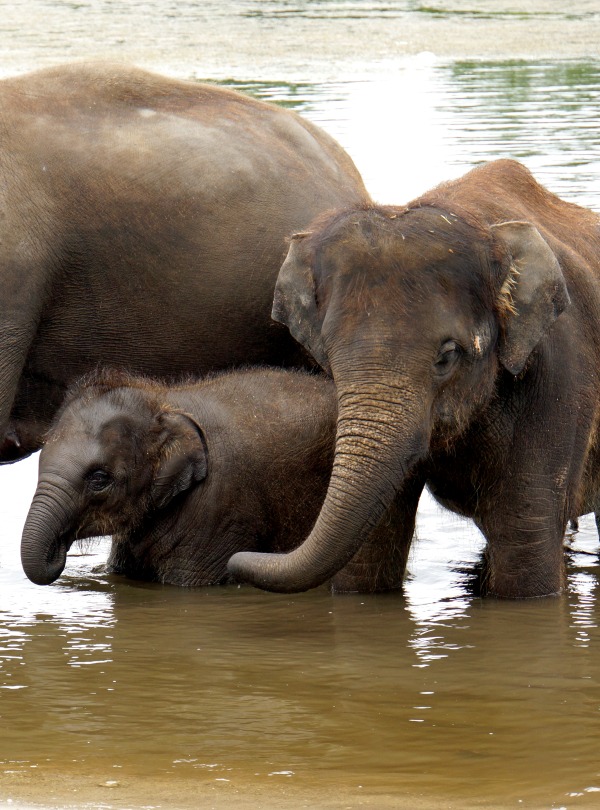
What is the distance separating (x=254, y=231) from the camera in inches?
297

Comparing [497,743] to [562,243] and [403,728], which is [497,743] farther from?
[562,243]

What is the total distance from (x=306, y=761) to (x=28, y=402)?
10.1 feet

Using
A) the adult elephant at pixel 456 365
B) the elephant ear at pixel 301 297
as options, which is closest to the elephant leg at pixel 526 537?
the adult elephant at pixel 456 365

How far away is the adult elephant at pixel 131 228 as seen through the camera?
7.33 metres

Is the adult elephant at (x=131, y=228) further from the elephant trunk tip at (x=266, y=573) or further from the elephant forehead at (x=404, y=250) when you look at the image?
the elephant trunk tip at (x=266, y=573)

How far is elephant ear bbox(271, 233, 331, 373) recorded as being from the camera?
626cm


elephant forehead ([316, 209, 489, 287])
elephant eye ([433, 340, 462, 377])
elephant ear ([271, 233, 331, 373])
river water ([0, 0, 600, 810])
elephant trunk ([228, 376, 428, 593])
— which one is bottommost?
river water ([0, 0, 600, 810])

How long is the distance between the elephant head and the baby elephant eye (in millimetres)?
1399

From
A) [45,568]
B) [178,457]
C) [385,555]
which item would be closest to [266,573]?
[385,555]

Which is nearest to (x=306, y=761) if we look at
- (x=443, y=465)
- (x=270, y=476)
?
(x=443, y=465)

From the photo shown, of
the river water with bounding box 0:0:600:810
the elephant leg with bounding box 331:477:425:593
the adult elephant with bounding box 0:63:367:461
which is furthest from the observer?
the adult elephant with bounding box 0:63:367:461

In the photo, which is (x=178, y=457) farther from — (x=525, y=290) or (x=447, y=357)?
(x=525, y=290)

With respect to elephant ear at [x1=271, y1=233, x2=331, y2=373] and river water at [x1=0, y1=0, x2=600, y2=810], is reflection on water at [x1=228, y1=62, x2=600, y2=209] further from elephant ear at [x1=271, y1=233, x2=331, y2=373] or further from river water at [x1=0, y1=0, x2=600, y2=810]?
elephant ear at [x1=271, y1=233, x2=331, y2=373]

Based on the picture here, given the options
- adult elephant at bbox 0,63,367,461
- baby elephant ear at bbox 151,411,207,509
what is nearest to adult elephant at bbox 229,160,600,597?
baby elephant ear at bbox 151,411,207,509
